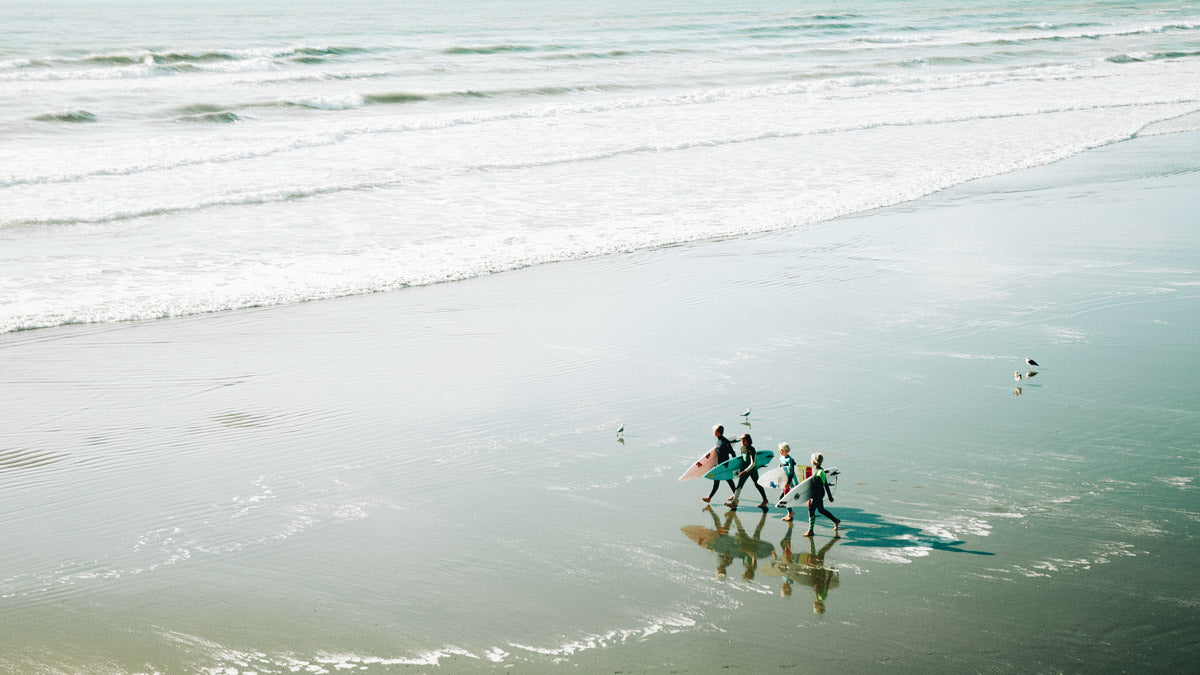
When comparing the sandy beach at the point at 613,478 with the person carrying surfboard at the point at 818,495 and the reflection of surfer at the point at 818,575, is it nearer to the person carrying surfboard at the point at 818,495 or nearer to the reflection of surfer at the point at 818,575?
the reflection of surfer at the point at 818,575

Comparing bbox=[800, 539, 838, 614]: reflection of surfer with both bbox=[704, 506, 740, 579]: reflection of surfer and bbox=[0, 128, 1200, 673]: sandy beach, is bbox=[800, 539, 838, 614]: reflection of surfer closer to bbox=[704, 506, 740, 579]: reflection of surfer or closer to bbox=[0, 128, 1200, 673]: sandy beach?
bbox=[0, 128, 1200, 673]: sandy beach

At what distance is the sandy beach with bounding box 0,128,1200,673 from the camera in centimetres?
737

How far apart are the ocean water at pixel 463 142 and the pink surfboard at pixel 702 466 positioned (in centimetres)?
876

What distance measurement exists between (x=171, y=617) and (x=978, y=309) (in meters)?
11.0

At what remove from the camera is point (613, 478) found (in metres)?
9.84

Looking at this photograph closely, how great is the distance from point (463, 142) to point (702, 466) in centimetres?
2419

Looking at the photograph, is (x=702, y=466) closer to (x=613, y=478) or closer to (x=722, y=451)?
(x=722, y=451)

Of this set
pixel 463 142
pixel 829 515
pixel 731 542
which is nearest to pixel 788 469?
pixel 829 515

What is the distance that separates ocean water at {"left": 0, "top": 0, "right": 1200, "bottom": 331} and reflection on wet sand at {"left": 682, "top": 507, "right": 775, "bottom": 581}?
935cm

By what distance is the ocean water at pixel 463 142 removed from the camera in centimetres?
1898

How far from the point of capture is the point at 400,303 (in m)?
16.2

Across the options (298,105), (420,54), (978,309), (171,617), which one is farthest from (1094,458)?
(420,54)

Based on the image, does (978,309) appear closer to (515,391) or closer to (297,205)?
(515,391)

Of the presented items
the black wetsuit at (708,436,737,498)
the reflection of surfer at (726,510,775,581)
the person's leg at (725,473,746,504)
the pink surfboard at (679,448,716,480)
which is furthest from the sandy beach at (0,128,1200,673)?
the black wetsuit at (708,436,737,498)
